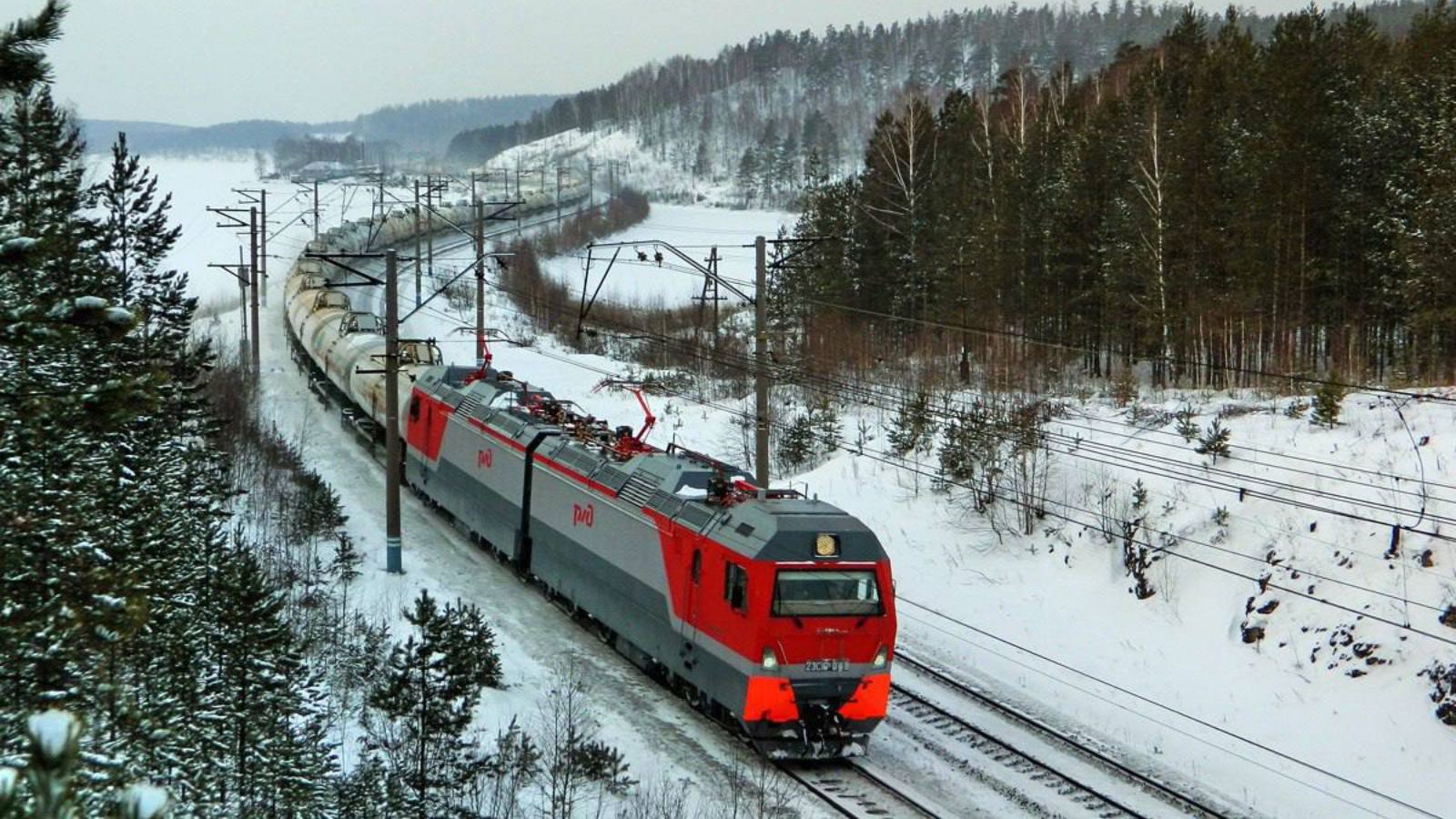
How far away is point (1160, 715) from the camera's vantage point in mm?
19641

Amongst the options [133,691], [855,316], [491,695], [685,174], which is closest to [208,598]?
[133,691]

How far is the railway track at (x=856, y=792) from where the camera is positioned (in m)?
15.6

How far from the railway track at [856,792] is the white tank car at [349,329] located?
40.5 ft

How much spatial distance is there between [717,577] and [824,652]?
174 centimetres

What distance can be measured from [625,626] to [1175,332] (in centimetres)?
2359

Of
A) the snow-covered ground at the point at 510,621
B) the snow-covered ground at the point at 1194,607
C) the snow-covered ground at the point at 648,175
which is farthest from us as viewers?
the snow-covered ground at the point at 648,175

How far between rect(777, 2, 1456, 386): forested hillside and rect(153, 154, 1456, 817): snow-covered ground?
3.13 metres

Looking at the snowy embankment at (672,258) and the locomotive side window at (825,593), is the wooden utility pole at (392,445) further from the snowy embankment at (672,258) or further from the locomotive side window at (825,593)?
the snowy embankment at (672,258)

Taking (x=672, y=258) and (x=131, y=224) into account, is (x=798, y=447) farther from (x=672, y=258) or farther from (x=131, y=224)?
(x=672, y=258)

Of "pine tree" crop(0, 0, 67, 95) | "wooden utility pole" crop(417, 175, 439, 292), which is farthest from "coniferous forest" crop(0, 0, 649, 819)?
"wooden utility pole" crop(417, 175, 439, 292)

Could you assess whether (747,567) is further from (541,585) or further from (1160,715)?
(541,585)

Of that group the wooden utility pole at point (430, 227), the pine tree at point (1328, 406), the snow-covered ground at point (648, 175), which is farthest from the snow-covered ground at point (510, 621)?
the snow-covered ground at point (648, 175)

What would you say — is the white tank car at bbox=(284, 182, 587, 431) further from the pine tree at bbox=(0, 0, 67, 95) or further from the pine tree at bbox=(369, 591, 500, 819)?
the pine tree at bbox=(0, 0, 67, 95)

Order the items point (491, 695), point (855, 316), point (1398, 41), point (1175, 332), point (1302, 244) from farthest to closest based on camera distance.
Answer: point (855, 316) < point (1398, 41) < point (1175, 332) < point (1302, 244) < point (491, 695)
